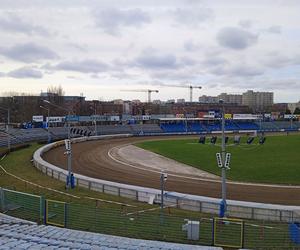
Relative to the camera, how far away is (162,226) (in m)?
21.2

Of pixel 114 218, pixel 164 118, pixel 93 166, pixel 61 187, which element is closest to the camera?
pixel 114 218

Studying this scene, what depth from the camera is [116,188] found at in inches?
1303

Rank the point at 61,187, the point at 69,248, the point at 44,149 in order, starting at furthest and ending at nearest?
the point at 44,149
the point at 61,187
the point at 69,248

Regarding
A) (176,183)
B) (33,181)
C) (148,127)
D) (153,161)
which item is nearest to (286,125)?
(148,127)

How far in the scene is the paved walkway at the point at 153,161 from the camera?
44406 millimetres

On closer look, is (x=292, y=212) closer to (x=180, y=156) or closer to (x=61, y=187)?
(x=61, y=187)

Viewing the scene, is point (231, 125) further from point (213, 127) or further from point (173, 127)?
point (173, 127)

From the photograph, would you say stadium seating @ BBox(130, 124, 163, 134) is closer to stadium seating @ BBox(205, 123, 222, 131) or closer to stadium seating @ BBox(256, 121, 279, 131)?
stadium seating @ BBox(205, 123, 222, 131)

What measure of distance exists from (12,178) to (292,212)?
27639mm

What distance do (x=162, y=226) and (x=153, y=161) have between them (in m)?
32.6

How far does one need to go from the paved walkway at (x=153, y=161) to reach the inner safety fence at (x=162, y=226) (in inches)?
777

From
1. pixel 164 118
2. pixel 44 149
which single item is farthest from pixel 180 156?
pixel 164 118

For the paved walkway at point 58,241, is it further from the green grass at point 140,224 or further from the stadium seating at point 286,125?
the stadium seating at point 286,125

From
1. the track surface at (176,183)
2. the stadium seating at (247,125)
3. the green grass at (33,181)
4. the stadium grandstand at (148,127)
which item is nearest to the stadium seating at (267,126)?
the stadium grandstand at (148,127)
